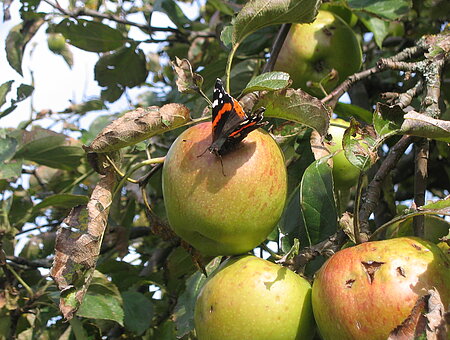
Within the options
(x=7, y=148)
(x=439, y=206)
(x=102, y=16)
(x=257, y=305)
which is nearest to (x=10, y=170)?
(x=7, y=148)

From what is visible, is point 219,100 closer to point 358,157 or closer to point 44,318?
point 358,157

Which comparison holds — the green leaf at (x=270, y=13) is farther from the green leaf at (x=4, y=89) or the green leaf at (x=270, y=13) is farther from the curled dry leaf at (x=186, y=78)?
the green leaf at (x=4, y=89)

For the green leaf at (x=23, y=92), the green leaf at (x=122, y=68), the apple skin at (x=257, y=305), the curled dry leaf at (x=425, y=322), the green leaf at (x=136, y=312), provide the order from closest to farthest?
the curled dry leaf at (x=425, y=322), the apple skin at (x=257, y=305), the green leaf at (x=136, y=312), the green leaf at (x=23, y=92), the green leaf at (x=122, y=68)

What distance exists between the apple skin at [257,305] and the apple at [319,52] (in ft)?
2.36

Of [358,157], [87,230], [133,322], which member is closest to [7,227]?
[133,322]

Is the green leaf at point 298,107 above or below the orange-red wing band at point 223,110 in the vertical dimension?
below

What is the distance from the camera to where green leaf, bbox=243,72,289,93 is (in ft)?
3.45

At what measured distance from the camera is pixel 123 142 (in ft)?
3.41

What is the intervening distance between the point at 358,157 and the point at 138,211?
1.81 meters

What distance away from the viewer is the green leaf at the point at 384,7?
1.65m

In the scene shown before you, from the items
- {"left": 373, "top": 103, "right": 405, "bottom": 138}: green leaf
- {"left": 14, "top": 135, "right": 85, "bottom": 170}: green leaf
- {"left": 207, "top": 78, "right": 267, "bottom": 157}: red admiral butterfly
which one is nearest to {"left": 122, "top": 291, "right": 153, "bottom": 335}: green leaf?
{"left": 14, "top": 135, "right": 85, "bottom": 170}: green leaf

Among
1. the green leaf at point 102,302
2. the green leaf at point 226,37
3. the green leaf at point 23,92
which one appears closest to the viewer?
the green leaf at point 226,37

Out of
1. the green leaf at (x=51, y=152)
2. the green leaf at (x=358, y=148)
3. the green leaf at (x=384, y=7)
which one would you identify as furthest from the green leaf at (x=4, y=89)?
the green leaf at (x=358, y=148)

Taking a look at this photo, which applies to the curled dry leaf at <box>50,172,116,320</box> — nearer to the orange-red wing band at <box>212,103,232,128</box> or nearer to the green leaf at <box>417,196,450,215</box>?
the orange-red wing band at <box>212,103,232,128</box>
